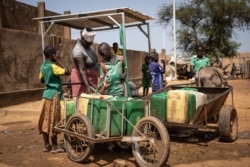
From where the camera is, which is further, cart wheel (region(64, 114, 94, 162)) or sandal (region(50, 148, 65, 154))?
sandal (region(50, 148, 65, 154))

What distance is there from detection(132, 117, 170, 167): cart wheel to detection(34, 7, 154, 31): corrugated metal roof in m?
3.67

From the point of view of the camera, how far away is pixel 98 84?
17.8ft

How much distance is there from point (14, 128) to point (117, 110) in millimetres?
4065

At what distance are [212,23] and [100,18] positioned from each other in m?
24.7

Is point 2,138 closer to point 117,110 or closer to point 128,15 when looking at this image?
point 117,110

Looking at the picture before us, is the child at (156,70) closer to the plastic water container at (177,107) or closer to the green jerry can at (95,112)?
the plastic water container at (177,107)

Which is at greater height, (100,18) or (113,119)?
(100,18)

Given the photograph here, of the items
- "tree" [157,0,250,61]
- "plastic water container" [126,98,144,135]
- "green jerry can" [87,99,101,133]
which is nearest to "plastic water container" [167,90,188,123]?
"plastic water container" [126,98,144,135]

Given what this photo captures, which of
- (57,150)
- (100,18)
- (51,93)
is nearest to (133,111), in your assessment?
(51,93)

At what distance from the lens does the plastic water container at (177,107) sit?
5664mm

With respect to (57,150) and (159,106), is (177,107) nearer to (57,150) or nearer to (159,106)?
(159,106)

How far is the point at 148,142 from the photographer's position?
172 inches

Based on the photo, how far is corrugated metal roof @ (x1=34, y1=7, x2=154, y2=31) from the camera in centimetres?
760

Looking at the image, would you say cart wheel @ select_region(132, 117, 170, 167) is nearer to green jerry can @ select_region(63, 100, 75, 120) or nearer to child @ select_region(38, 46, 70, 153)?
green jerry can @ select_region(63, 100, 75, 120)
